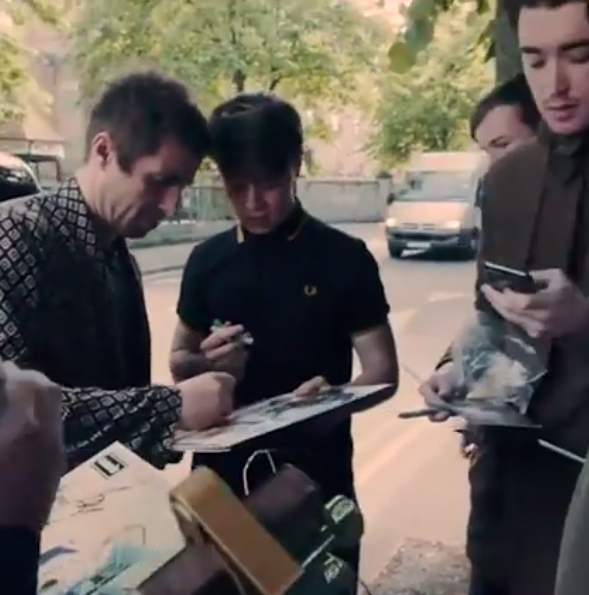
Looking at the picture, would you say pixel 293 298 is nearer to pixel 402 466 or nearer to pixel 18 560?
pixel 18 560

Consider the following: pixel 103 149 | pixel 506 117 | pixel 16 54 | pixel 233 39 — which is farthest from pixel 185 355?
pixel 233 39

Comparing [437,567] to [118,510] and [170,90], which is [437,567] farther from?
[118,510]

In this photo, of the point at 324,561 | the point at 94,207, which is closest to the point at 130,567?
the point at 324,561

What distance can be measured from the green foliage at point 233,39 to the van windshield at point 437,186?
6.17 feet

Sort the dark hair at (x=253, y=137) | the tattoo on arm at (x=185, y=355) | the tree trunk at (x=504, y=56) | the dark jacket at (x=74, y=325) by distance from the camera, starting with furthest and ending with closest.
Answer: the tree trunk at (x=504, y=56)
the tattoo on arm at (x=185, y=355)
the dark hair at (x=253, y=137)
the dark jacket at (x=74, y=325)

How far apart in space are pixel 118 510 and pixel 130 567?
87mm

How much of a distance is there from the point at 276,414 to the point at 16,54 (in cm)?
1234

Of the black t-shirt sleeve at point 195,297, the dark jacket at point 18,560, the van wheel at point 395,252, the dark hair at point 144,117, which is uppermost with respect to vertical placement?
the dark hair at point 144,117

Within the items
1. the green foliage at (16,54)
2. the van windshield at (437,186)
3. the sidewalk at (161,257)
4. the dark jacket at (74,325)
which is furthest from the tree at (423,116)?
the dark jacket at (74,325)

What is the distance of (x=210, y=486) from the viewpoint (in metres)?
1.27

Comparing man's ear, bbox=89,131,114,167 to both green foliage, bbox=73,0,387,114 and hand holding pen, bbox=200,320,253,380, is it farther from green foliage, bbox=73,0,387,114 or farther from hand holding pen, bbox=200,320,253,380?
green foliage, bbox=73,0,387,114

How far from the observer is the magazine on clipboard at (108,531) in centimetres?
123

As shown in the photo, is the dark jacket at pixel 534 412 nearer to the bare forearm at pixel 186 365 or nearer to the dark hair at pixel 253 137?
the dark hair at pixel 253 137

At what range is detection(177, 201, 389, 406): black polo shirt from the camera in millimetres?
2068
